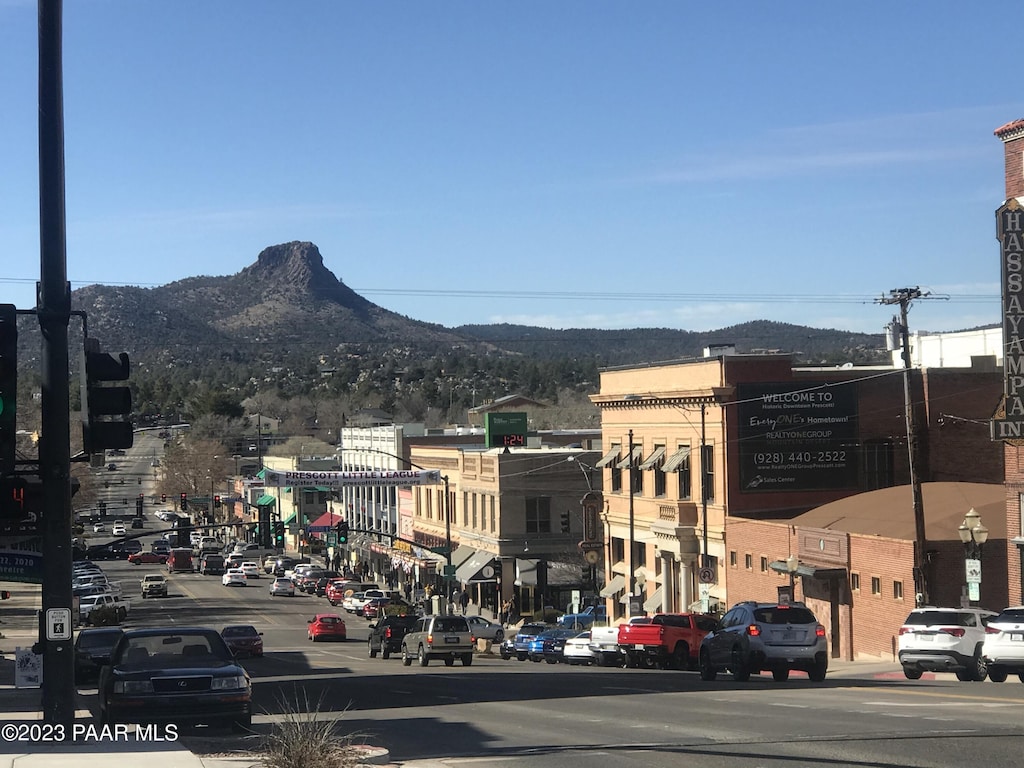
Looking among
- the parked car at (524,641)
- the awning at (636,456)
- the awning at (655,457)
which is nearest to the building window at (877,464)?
the awning at (655,457)

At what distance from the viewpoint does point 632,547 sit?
2346 inches

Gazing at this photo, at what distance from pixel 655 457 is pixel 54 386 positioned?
147 ft

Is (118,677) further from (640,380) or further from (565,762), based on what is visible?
(640,380)

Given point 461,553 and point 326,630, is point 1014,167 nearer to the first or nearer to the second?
point 326,630

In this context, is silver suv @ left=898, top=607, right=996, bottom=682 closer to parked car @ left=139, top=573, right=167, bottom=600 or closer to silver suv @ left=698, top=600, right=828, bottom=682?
silver suv @ left=698, top=600, right=828, bottom=682

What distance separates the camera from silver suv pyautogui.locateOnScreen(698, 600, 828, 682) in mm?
27172

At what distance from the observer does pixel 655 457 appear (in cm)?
5678

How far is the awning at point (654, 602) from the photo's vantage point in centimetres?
5688

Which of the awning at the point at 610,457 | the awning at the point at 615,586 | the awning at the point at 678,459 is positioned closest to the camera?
the awning at the point at 678,459

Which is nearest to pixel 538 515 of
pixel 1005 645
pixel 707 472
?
pixel 707 472

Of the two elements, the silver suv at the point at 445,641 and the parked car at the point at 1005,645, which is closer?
the parked car at the point at 1005,645

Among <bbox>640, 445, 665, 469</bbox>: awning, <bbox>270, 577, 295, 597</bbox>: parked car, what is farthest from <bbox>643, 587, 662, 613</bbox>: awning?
<bbox>270, 577, 295, 597</bbox>: parked car

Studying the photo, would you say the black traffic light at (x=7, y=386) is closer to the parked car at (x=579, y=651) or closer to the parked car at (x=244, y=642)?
the parked car at (x=579, y=651)

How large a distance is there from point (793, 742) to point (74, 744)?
7394 mm
